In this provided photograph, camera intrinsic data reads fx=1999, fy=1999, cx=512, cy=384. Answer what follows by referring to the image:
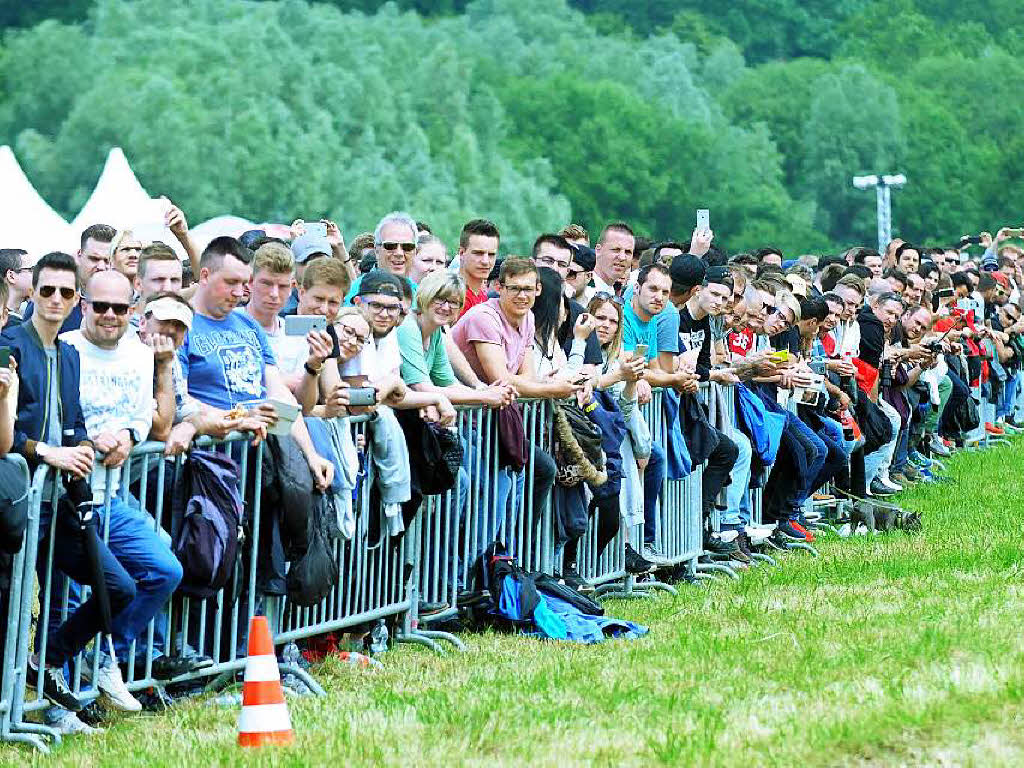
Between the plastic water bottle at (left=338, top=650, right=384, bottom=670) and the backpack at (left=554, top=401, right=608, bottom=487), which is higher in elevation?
the backpack at (left=554, top=401, right=608, bottom=487)

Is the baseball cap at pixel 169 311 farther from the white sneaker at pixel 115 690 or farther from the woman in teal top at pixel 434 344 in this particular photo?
the woman in teal top at pixel 434 344

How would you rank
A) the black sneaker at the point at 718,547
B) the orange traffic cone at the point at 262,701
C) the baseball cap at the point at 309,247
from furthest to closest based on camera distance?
the black sneaker at the point at 718,547, the baseball cap at the point at 309,247, the orange traffic cone at the point at 262,701

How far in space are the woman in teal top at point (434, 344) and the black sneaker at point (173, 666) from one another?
217cm

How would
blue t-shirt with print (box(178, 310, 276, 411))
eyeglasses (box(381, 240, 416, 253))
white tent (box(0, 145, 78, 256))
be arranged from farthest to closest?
white tent (box(0, 145, 78, 256))
eyeglasses (box(381, 240, 416, 253))
blue t-shirt with print (box(178, 310, 276, 411))

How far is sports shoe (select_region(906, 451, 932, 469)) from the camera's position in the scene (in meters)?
20.0

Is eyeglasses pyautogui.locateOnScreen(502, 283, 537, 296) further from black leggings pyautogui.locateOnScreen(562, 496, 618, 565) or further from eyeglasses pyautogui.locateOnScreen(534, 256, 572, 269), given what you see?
eyeglasses pyautogui.locateOnScreen(534, 256, 572, 269)

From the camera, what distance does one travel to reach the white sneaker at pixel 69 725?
798 centimetres

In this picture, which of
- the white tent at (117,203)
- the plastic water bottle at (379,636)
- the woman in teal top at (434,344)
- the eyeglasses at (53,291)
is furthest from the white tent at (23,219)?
→ the eyeglasses at (53,291)

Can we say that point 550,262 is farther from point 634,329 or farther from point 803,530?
point 803,530

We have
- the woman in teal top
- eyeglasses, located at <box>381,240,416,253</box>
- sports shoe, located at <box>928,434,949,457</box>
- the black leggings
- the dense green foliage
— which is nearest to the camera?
the woman in teal top

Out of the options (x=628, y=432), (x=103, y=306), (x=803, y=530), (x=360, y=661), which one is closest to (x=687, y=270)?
(x=628, y=432)

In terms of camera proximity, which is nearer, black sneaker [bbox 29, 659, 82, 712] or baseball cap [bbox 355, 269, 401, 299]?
black sneaker [bbox 29, 659, 82, 712]

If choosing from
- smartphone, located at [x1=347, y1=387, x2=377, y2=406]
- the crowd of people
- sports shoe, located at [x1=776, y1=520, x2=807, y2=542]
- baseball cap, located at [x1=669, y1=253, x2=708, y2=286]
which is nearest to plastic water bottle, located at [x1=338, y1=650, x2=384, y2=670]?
the crowd of people

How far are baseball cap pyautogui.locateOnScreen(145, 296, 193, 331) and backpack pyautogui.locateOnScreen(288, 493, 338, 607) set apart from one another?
109 cm
